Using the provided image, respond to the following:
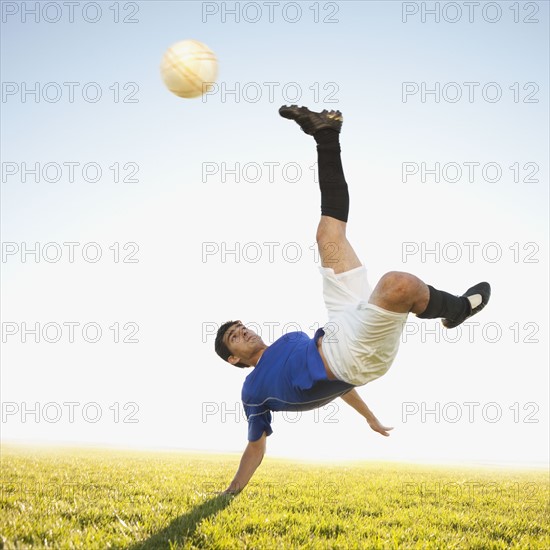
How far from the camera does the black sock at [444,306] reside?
14.5ft

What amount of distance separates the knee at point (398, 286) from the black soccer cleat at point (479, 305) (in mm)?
809

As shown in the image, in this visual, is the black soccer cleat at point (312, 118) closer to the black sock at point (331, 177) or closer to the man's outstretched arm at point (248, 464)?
the black sock at point (331, 177)

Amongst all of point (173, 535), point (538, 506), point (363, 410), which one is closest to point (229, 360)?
point (363, 410)

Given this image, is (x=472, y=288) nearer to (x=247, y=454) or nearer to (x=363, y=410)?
(x=363, y=410)

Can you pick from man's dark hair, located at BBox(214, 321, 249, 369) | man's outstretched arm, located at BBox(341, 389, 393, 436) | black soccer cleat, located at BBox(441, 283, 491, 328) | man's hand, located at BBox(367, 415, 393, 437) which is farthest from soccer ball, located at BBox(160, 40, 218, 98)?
man's hand, located at BBox(367, 415, 393, 437)

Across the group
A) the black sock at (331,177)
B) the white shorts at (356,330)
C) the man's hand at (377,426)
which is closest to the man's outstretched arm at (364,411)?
the man's hand at (377,426)

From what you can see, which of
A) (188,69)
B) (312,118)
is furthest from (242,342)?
(188,69)

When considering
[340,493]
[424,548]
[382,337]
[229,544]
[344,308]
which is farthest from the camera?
[340,493]

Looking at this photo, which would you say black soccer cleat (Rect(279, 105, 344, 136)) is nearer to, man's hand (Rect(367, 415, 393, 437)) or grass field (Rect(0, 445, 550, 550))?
man's hand (Rect(367, 415, 393, 437))

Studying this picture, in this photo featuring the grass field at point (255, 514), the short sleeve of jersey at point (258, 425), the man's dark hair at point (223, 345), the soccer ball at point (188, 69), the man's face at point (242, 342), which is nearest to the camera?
the grass field at point (255, 514)

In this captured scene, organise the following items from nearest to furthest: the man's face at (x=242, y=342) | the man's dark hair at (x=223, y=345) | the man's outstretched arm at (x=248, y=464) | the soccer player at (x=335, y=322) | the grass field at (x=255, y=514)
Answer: the grass field at (x=255, y=514), the soccer player at (x=335, y=322), the man's outstretched arm at (x=248, y=464), the man's face at (x=242, y=342), the man's dark hair at (x=223, y=345)

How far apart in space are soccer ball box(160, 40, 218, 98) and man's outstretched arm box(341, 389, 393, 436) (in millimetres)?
3730

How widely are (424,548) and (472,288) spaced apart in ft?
7.98

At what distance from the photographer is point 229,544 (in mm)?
3379
